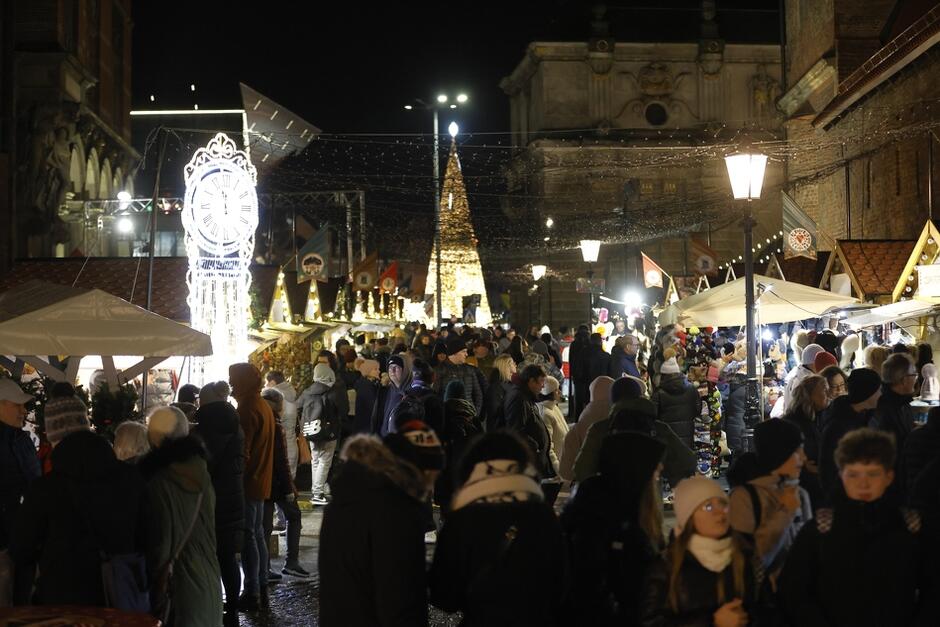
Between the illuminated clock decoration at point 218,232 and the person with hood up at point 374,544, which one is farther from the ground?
the illuminated clock decoration at point 218,232

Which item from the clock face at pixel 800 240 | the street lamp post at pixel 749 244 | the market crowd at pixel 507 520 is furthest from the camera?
the clock face at pixel 800 240

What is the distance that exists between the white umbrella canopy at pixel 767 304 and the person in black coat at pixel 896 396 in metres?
8.97

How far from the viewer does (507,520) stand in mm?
4738

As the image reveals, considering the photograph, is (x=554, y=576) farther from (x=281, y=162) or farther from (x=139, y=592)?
→ (x=281, y=162)

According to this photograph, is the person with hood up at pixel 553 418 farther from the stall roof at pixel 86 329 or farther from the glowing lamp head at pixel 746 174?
the stall roof at pixel 86 329

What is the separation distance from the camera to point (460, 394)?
11.9m

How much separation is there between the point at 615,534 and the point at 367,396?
28.9 feet

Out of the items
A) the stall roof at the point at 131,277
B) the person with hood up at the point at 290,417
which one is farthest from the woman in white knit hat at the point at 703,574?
the stall roof at the point at 131,277

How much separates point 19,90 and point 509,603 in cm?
3361

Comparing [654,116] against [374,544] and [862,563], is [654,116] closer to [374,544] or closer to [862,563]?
[862,563]

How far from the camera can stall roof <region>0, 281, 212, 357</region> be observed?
10.7m

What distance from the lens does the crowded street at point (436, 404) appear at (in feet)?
16.0

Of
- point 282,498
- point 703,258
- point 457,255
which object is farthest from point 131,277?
point 457,255

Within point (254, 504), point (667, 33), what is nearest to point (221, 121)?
point (667, 33)
